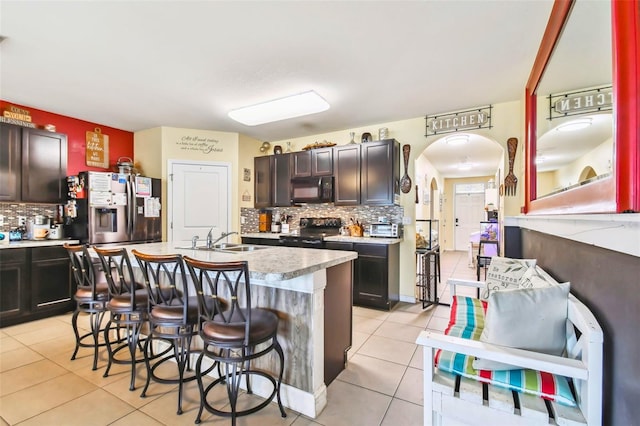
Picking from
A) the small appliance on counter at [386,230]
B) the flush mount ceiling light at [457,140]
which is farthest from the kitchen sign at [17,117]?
the flush mount ceiling light at [457,140]

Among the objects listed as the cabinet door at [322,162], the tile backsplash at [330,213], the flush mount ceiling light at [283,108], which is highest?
the flush mount ceiling light at [283,108]

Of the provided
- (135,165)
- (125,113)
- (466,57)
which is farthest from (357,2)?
(135,165)

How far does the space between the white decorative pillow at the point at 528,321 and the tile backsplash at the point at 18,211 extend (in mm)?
5056

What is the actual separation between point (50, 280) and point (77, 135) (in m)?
2.03

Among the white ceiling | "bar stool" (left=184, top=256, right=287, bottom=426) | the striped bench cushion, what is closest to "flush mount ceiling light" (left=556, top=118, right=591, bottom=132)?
the white ceiling

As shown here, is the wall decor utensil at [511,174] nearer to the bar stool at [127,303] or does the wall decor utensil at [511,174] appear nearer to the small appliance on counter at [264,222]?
the small appliance on counter at [264,222]

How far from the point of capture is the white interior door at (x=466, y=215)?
30.9ft

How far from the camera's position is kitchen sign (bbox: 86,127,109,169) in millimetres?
4191

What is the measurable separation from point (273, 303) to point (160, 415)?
92 cm

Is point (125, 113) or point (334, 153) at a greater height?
point (125, 113)

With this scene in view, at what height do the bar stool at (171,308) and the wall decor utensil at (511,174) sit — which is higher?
the wall decor utensil at (511,174)

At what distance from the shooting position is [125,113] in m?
3.84

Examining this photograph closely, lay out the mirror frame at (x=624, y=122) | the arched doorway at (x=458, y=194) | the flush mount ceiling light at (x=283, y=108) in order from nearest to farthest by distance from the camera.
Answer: the mirror frame at (x=624, y=122)
the flush mount ceiling light at (x=283, y=108)
the arched doorway at (x=458, y=194)

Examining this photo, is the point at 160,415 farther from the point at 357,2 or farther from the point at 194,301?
the point at 357,2
